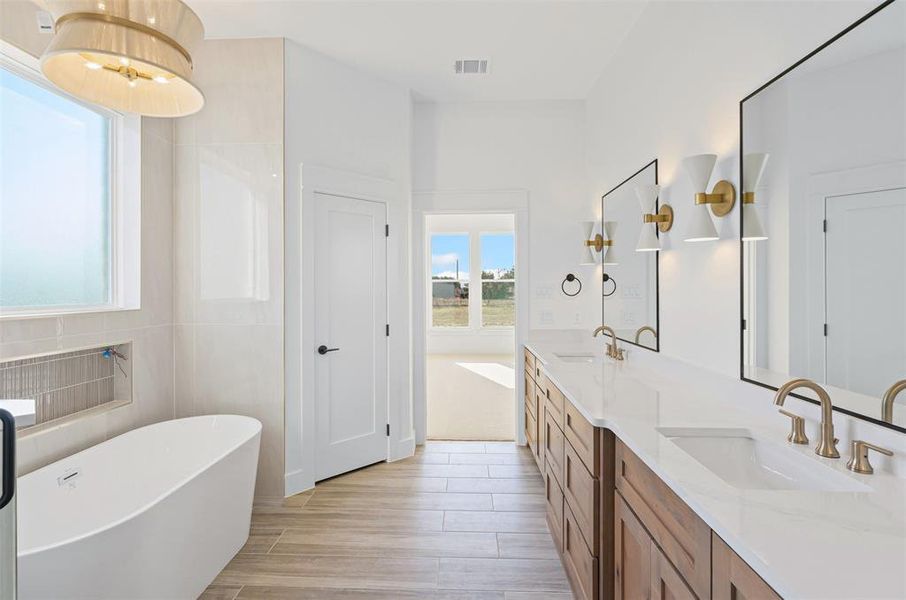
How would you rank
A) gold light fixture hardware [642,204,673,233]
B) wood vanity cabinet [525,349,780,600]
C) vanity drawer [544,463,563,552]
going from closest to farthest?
wood vanity cabinet [525,349,780,600] → vanity drawer [544,463,563,552] → gold light fixture hardware [642,204,673,233]

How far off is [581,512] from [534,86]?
3.19m

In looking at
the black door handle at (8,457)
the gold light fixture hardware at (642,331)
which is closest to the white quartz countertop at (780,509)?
the gold light fixture hardware at (642,331)

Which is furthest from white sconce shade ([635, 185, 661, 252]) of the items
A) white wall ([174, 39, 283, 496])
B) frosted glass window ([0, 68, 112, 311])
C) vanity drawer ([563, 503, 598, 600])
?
frosted glass window ([0, 68, 112, 311])

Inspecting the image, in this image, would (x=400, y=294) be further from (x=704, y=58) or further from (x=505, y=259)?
(x=505, y=259)

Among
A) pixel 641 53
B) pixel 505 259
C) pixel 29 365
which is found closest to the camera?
pixel 29 365

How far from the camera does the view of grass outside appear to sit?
8195 millimetres

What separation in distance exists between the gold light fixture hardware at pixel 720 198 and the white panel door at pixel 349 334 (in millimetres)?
2325

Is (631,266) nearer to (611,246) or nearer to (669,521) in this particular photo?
(611,246)

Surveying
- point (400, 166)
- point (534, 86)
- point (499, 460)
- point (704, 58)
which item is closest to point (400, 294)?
point (400, 166)

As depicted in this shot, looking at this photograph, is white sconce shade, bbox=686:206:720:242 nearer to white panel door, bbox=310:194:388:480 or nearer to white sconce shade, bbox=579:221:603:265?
white sconce shade, bbox=579:221:603:265

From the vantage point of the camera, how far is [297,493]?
302 cm

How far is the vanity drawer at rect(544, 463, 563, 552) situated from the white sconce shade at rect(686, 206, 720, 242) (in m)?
1.35

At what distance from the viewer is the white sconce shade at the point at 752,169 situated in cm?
156

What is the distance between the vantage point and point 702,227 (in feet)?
6.07
